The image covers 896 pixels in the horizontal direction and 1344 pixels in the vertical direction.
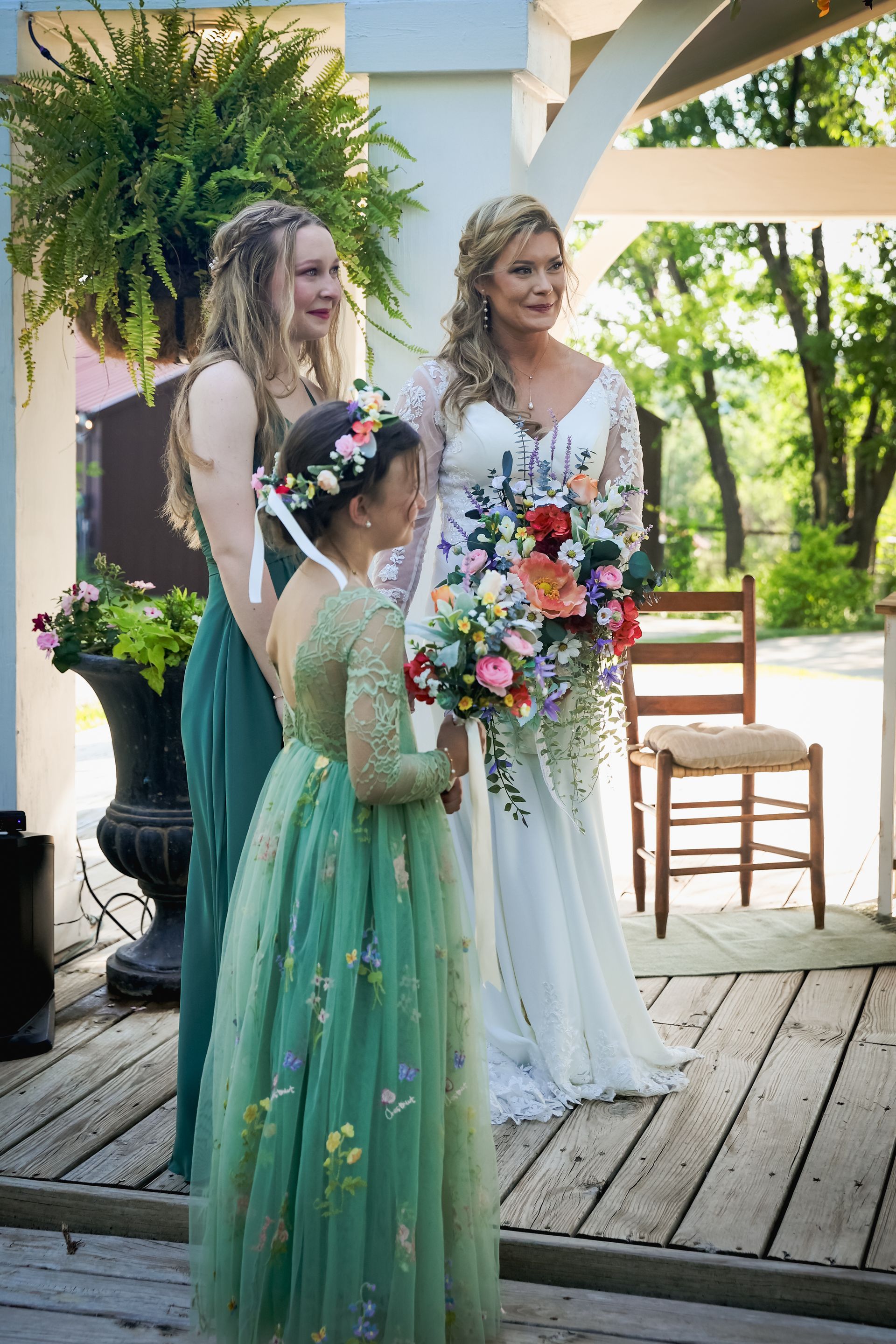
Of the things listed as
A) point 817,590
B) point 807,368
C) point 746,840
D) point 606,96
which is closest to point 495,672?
point 606,96

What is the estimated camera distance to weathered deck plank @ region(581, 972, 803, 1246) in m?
2.47

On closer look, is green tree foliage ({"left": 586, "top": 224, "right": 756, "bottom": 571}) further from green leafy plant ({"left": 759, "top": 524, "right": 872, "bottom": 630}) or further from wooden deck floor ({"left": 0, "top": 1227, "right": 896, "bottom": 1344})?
wooden deck floor ({"left": 0, "top": 1227, "right": 896, "bottom": 1344})

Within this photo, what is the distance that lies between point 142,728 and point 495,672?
5.97ft

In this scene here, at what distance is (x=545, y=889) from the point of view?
306cm

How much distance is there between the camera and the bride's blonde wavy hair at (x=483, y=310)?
9.64 ft

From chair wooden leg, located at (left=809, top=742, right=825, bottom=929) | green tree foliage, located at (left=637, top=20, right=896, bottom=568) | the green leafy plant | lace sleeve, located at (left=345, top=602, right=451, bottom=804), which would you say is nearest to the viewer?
lace sleeve, located at (left=345, top=602, right=451, bottom=804)

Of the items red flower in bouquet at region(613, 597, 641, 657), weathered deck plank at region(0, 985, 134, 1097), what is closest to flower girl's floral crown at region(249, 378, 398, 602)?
red flower in bouquet at region(613, 597, 641, 657)

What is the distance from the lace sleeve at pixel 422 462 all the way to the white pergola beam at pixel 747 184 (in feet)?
12.7

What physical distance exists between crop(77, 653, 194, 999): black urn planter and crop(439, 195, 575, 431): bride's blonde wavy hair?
3.67ft

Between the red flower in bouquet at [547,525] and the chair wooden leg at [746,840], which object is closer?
the red flower in bouquet at [547,525]

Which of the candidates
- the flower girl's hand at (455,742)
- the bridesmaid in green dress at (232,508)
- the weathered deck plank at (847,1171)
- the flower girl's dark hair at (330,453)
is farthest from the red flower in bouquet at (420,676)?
the weathered deck plank at (847,1171)

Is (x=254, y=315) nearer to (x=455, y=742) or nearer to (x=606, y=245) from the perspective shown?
(x=455, y=742)

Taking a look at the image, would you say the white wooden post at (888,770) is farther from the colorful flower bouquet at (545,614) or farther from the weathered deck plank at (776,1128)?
the colorful flower bouquet at (545,614)

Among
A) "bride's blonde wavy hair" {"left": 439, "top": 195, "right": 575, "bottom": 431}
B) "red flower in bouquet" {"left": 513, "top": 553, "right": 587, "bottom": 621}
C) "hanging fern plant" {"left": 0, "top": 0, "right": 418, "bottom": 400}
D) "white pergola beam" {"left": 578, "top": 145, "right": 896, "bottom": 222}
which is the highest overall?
"white pergola beam" {"left": 578, "top": 145, "right": 896, "bottom": 222}
